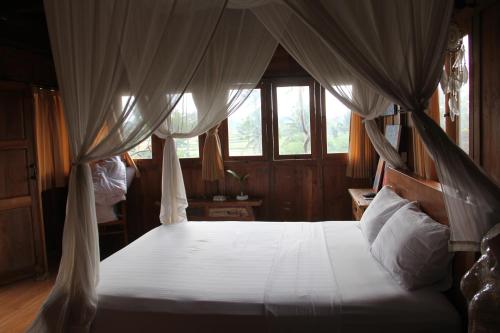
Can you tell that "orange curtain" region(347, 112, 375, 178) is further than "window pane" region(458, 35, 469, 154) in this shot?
Yes

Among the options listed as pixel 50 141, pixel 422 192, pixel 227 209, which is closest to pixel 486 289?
pixel 422 192

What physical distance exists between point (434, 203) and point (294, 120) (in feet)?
8.46

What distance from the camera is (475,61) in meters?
1.88

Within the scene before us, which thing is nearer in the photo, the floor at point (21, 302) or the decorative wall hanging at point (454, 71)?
the decorative wall hanging at point (454, 71)

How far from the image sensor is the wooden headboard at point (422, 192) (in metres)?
2.10

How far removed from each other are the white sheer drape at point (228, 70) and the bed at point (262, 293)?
3.29 ft

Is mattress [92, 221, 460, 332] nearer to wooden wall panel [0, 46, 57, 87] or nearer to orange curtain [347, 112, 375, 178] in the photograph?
orange curtain [347, 112, 375, 178]

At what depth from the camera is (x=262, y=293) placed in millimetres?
Answer: 1905

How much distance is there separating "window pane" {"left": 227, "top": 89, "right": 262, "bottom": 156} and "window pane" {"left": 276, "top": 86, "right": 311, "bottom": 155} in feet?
0.80

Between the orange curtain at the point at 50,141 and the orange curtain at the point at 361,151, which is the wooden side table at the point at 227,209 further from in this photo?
the orange curtain at the point at 50,141

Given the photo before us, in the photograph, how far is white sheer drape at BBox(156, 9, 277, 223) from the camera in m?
2.78

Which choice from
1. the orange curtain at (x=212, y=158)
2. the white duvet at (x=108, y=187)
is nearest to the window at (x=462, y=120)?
the orange curtain at (x=212, y=158)

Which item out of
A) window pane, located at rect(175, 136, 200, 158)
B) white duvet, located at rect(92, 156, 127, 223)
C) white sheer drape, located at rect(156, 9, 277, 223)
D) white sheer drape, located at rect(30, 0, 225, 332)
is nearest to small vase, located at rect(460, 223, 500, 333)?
white sheer drape, located at rect(30, 0, 225, 332)

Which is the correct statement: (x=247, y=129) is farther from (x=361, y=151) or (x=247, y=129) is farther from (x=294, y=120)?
(x=361, y=151)
